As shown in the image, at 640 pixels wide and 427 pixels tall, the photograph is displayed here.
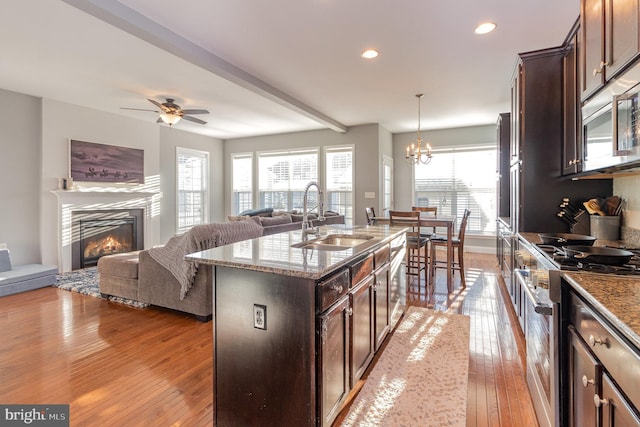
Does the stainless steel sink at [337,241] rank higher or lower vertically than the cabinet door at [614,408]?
higher

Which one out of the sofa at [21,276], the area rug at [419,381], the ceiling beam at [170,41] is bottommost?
the area rug at [419,381]

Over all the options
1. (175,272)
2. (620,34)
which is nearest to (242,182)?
(175,272)

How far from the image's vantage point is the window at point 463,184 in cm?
678

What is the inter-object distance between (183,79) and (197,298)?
2.75m

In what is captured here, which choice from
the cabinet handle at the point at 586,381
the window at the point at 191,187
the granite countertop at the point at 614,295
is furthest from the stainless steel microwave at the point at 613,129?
the window at the point at 191,187

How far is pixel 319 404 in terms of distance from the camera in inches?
58.9

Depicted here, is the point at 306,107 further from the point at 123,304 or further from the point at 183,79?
the point at 123,304

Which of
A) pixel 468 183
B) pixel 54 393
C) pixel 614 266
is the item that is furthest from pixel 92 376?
pixel 468 183

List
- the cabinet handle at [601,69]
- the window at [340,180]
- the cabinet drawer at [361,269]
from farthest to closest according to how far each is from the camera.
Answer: the window at [340,180], the cabinet drawer at [361,269], the cabinet handle at [601,69]

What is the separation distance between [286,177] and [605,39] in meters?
6.40

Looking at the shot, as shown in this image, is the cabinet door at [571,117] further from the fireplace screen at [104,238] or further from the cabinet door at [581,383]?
the fireplace screen at [104,238]

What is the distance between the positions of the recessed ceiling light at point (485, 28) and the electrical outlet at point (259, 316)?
3.04m

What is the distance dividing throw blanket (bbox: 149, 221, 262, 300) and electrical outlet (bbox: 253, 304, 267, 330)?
1662 mm

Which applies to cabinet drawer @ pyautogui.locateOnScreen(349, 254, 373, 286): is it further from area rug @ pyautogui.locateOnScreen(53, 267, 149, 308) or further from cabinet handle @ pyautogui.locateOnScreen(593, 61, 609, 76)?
area rug @ pyautogui.locateOnScreen(53, 267, 149, 308)
